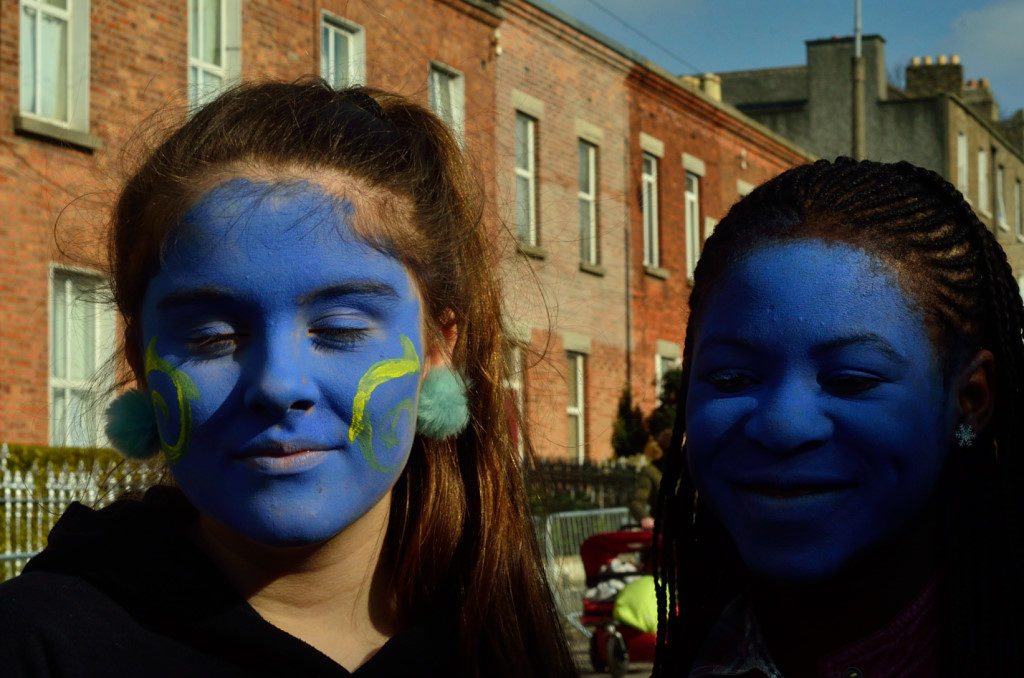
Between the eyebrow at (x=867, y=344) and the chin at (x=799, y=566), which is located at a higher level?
the eyebrow at (x=867, y=344)

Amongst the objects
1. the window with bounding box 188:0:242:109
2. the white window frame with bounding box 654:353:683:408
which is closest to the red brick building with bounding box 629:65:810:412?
the white window frame with bounding box 654:353:683:408

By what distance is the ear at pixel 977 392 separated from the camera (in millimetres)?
2188

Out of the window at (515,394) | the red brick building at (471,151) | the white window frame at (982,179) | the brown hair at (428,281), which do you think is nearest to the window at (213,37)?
the red brick building at (471,151)

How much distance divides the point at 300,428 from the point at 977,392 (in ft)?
3.56

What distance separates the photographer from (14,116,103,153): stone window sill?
42.1 ft

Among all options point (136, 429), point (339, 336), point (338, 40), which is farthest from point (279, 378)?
point (338, 40)

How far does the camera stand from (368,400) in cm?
269

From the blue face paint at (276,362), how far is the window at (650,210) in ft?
73.5

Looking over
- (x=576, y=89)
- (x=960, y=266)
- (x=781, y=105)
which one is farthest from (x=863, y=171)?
(x=781, y=105)

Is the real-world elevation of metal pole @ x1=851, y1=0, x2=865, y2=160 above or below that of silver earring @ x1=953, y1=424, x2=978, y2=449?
above

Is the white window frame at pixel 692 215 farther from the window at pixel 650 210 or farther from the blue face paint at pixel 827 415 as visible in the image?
the blue face paint at pixel 827 415

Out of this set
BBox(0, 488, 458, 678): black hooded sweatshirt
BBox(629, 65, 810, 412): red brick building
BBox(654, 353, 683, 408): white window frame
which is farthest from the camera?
BBox(654, 353, 683, 408): white window frame

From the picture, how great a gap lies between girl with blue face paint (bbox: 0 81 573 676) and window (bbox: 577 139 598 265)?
64.1 feet

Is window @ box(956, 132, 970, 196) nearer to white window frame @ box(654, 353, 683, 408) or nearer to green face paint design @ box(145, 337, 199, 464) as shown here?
white window frame @ box(654, 353, 683, 408)
